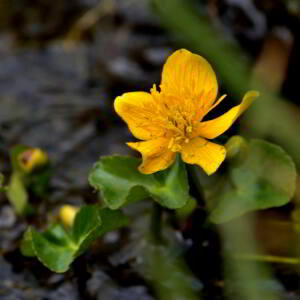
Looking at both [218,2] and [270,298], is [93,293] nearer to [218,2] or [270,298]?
[270,298]

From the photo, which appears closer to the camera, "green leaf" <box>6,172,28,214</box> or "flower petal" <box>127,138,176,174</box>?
"flower petal" <box>127,138,176,174</box>

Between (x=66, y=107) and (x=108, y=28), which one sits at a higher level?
(x=108, y=28)

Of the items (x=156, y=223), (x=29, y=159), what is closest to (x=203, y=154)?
(x=156, y=223)

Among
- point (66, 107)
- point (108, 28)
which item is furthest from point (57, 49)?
point (66, 107)

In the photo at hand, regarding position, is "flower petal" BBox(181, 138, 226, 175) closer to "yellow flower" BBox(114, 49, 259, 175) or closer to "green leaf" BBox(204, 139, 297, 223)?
"yellow flower" BBox(114, 49, 259, 175)

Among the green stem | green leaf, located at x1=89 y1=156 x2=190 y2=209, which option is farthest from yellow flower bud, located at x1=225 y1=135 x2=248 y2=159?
the green stem

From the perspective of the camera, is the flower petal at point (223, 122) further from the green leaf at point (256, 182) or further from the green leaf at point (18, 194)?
the green leaf at point (18, 194)
